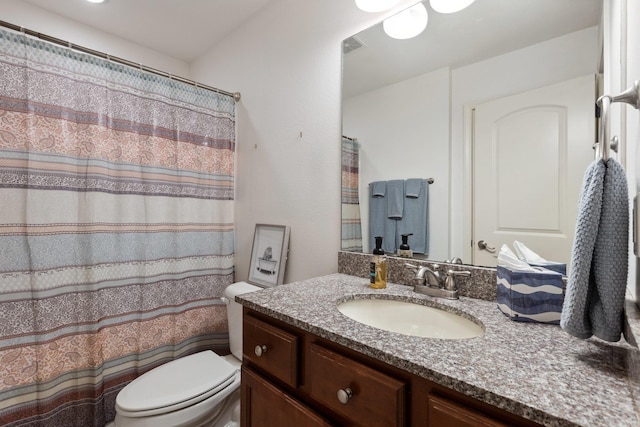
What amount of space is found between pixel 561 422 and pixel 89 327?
175cm

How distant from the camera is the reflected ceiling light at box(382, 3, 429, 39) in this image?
1190mm

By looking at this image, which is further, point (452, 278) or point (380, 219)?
point (380, 219)

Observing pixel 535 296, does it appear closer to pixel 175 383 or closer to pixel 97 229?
pixel 175 383

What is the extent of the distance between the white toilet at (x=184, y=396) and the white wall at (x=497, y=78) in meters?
1.13

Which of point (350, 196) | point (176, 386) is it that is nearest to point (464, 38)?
point (350, 196)

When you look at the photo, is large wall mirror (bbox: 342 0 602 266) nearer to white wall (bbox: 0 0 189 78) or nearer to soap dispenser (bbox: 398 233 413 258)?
soap dispenser (bbox: 398 233 413 258)

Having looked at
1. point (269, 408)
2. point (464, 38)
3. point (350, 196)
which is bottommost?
point (269, 408)

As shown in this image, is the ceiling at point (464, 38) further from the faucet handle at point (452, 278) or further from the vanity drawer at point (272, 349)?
the vanity drawer at point (272, 349)

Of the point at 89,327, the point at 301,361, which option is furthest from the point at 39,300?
the point at 301,361

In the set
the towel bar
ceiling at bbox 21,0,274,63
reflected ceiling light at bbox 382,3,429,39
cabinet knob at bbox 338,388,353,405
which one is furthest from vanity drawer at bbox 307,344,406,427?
ceiling at bbox 21,0,274,63

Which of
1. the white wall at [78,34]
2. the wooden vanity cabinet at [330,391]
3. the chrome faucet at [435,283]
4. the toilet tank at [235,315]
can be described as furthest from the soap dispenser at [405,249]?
the white wall at [78,34]

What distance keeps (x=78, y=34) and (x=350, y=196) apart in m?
2.17

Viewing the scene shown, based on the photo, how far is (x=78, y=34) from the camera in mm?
1980

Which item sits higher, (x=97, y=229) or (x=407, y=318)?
(x=97, y=229)
